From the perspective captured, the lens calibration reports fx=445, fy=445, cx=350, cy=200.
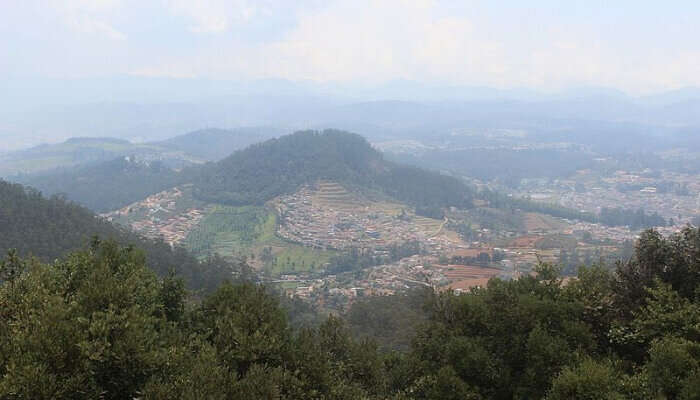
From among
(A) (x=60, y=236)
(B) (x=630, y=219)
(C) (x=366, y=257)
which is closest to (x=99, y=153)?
(A) (x=60, y=236)

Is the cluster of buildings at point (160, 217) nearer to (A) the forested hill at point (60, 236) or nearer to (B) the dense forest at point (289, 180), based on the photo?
(B) the dense forest at point (289, 180)

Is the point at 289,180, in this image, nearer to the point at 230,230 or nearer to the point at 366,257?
the point at 230,230

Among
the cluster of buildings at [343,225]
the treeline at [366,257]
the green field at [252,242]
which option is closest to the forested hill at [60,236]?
the green field at [252,242]

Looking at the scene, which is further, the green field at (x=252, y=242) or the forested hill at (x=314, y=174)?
the forested hill at (x=314, y=174)

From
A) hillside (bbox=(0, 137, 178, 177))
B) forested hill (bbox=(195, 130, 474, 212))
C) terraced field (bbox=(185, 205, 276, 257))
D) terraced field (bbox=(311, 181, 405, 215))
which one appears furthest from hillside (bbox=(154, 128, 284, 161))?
terraced field (bbox=(185, 205, 276, 257))

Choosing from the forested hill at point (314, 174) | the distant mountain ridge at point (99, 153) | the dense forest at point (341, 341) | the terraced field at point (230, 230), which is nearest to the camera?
the dense forest at point (341, 341)

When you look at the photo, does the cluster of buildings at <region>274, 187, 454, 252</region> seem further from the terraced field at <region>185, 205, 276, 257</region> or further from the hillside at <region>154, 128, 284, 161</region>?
the hillside at <region>154, 128, 284, 161</region>

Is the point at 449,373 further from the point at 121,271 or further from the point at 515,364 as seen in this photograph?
the point at 121,271
